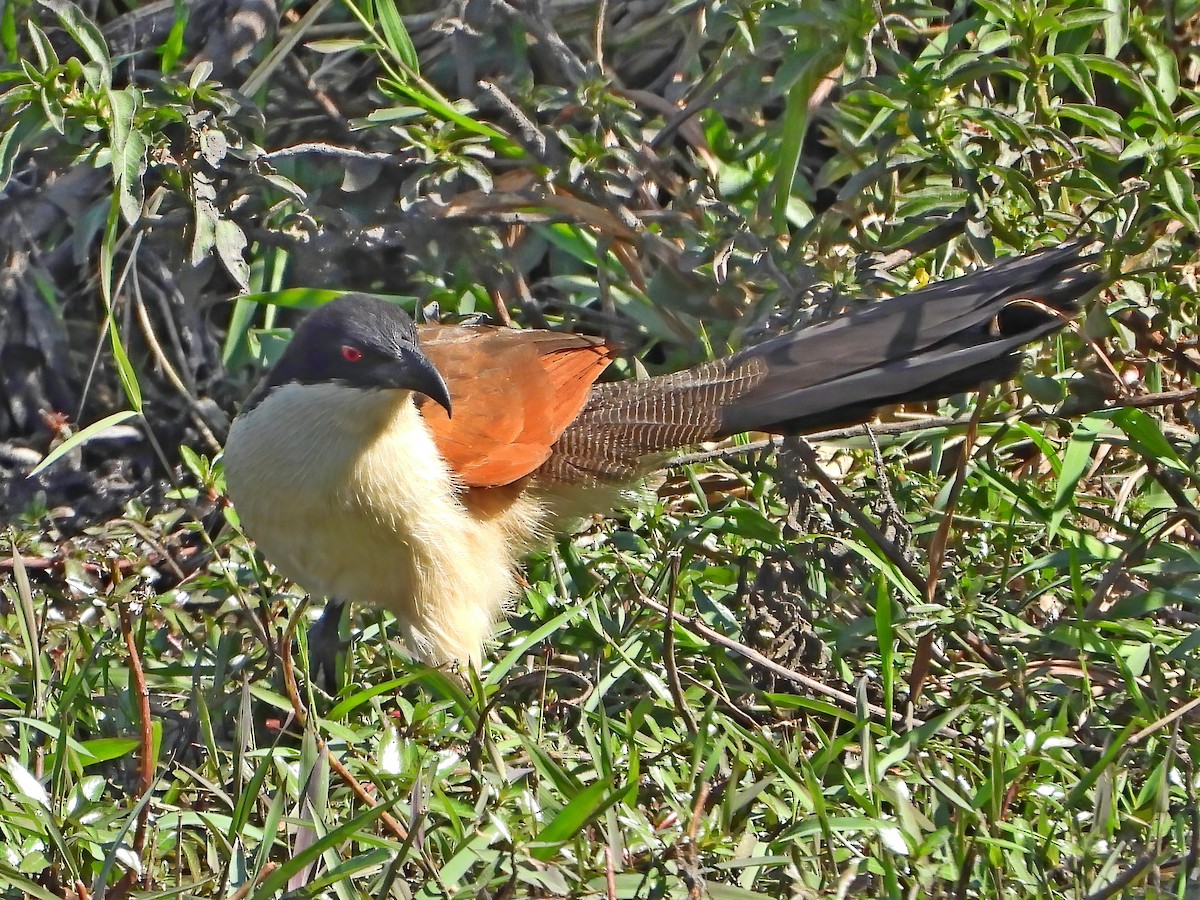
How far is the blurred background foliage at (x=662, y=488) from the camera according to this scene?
169cm

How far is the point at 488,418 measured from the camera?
265cm

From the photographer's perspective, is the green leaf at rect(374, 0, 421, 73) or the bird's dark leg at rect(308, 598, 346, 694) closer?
the bird's dark leg at rect(308, 598, 346, 694)

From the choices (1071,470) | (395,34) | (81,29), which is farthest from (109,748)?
(395,34)

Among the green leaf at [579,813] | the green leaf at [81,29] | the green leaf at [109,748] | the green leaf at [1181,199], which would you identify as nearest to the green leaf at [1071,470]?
the green leaf at [1181,199]

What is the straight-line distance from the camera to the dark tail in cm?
237

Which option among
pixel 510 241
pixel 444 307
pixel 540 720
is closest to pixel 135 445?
pixel 444 307

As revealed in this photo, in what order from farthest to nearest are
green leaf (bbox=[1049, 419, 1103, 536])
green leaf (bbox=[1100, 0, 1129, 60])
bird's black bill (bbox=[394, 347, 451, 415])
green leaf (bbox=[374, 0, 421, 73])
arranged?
green leaf (bbox=[374, 0, 421, 73]), green leaf (bbox=[1100, 0, 1129, 60]), green leaf (bbox=[1049, 419, 1103, 536]), bird's black bill (bbox=[394, 347, 451, 415])

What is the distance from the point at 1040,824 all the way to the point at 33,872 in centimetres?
128

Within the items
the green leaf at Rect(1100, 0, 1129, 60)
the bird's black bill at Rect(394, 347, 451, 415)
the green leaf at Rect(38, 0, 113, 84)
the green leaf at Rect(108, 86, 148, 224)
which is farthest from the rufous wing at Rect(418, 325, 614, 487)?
the green leaf at Rect(1100, 0, 1129, 60)

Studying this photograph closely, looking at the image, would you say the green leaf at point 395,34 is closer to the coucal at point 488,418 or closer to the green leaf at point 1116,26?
the coucal at point 488,418

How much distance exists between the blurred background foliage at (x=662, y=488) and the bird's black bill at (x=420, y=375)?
0.45m

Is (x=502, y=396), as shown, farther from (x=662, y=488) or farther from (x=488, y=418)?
(x=662, y=488)

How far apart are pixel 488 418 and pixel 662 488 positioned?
0.53 metres

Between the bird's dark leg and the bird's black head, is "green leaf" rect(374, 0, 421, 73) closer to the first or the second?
the bird's black head
